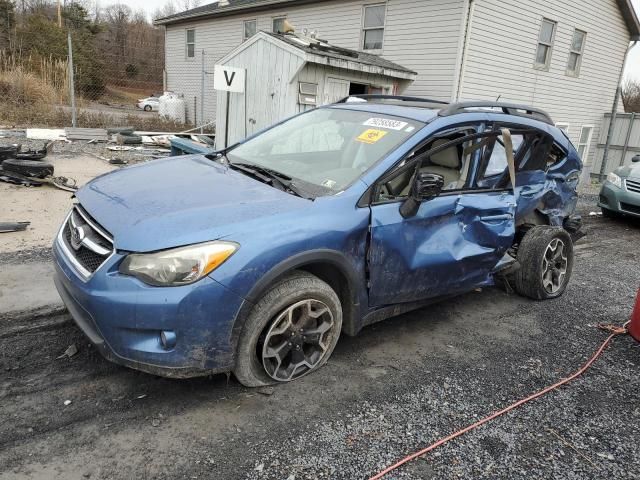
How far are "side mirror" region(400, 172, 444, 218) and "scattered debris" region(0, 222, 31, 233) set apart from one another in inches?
172

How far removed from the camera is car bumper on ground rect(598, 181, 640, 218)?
319 inches

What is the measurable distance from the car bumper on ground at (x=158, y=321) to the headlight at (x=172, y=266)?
35 mm

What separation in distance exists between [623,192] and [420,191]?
7030 mm

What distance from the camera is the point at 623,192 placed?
825cm

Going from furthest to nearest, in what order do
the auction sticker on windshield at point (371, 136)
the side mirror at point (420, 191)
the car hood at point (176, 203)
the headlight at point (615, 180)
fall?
1. the headlight at point (615, 180)
2. the auction sticker on windshield at point (371, 136)
3. the side mirror at point (420, 191)
4. the car hood at point (176, 203)

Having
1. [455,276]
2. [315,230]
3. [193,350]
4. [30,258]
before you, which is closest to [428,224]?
[455,276]

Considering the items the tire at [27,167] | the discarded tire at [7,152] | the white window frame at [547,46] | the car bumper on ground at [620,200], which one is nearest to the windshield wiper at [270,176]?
the tire at [27,167]

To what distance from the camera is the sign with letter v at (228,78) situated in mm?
9426

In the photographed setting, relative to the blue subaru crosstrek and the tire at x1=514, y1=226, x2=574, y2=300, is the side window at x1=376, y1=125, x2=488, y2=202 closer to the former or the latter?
the blue subaru crosstrek

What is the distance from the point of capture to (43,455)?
2.22 metres

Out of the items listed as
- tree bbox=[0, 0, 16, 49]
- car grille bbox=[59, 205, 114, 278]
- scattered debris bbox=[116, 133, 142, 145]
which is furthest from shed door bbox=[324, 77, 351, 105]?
tree bbox=[0, 0, 16, 49]

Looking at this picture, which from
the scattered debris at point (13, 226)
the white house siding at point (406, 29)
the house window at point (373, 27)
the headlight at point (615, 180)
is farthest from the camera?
the house window at point (373, 27)

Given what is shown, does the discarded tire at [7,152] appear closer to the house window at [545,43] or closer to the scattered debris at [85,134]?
the scattered debris at [85,134]

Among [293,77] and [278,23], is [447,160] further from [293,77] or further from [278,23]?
[278,23]
